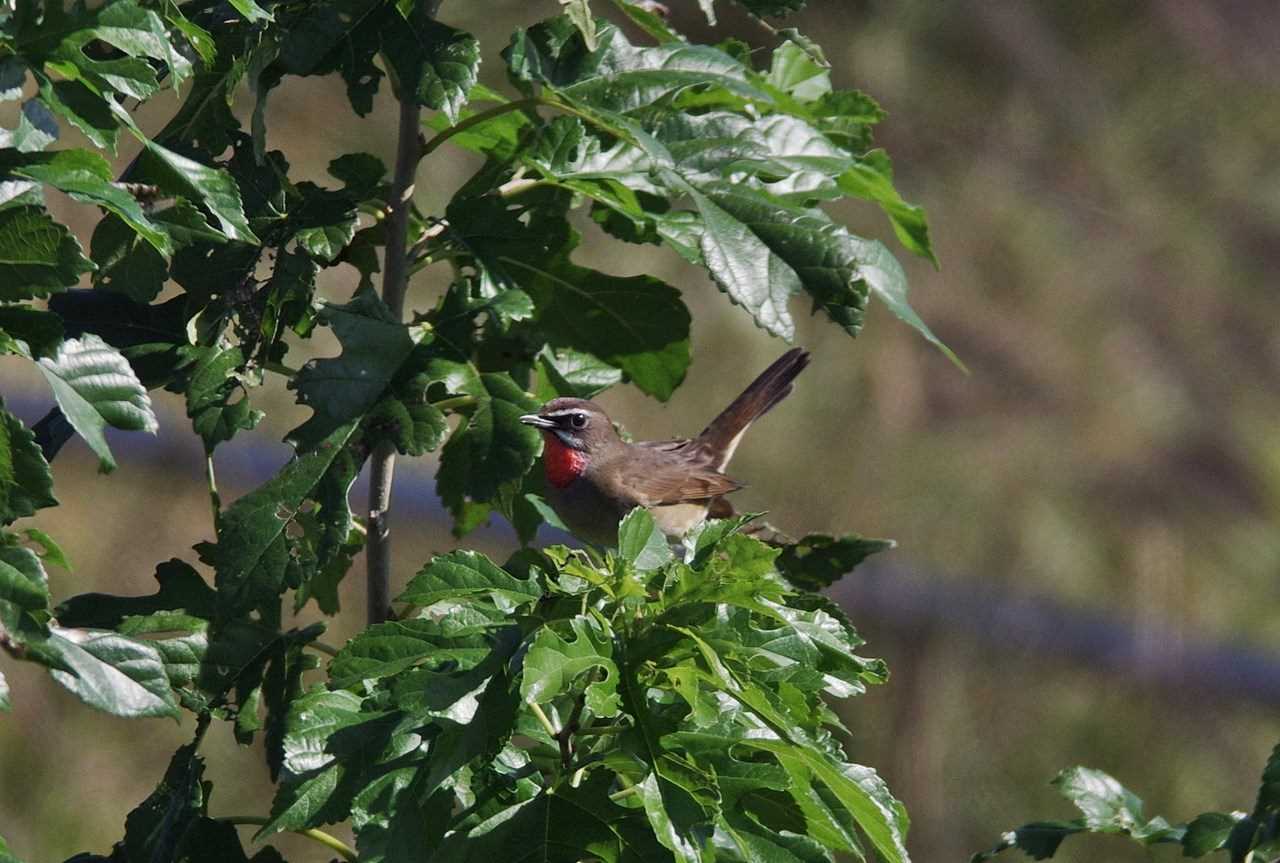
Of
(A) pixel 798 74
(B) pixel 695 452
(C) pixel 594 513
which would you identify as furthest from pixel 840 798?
(B) pixel 695 452

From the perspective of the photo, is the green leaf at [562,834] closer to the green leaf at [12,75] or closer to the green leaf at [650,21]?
the green leaf at [12,75]

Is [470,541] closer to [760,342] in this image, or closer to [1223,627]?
[760,342]

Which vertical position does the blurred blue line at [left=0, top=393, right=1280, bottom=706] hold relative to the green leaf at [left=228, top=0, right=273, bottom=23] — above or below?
below

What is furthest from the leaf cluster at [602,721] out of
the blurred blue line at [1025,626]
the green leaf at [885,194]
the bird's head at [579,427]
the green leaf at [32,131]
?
the blurred blue line at [1025,626]

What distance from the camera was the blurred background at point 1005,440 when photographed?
23.3ft

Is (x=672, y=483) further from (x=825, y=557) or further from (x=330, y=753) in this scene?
(x=330, y=753)

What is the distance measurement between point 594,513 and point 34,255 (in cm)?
253

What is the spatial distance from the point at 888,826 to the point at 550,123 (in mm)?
1061

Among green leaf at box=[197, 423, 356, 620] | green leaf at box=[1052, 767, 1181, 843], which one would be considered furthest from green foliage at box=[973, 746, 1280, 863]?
green leaf at box=[197, 423, 356, 620]

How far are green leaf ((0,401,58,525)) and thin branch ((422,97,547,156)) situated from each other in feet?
2.30

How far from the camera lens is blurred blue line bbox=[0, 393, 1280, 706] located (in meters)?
7.12

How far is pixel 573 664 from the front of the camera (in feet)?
5.32

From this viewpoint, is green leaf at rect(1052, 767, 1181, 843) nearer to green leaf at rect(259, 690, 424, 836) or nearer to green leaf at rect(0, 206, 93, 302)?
green leaf at rect(259, 690, 424, 836)

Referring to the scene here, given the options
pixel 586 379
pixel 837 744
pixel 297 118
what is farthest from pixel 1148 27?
pixel 837 744
